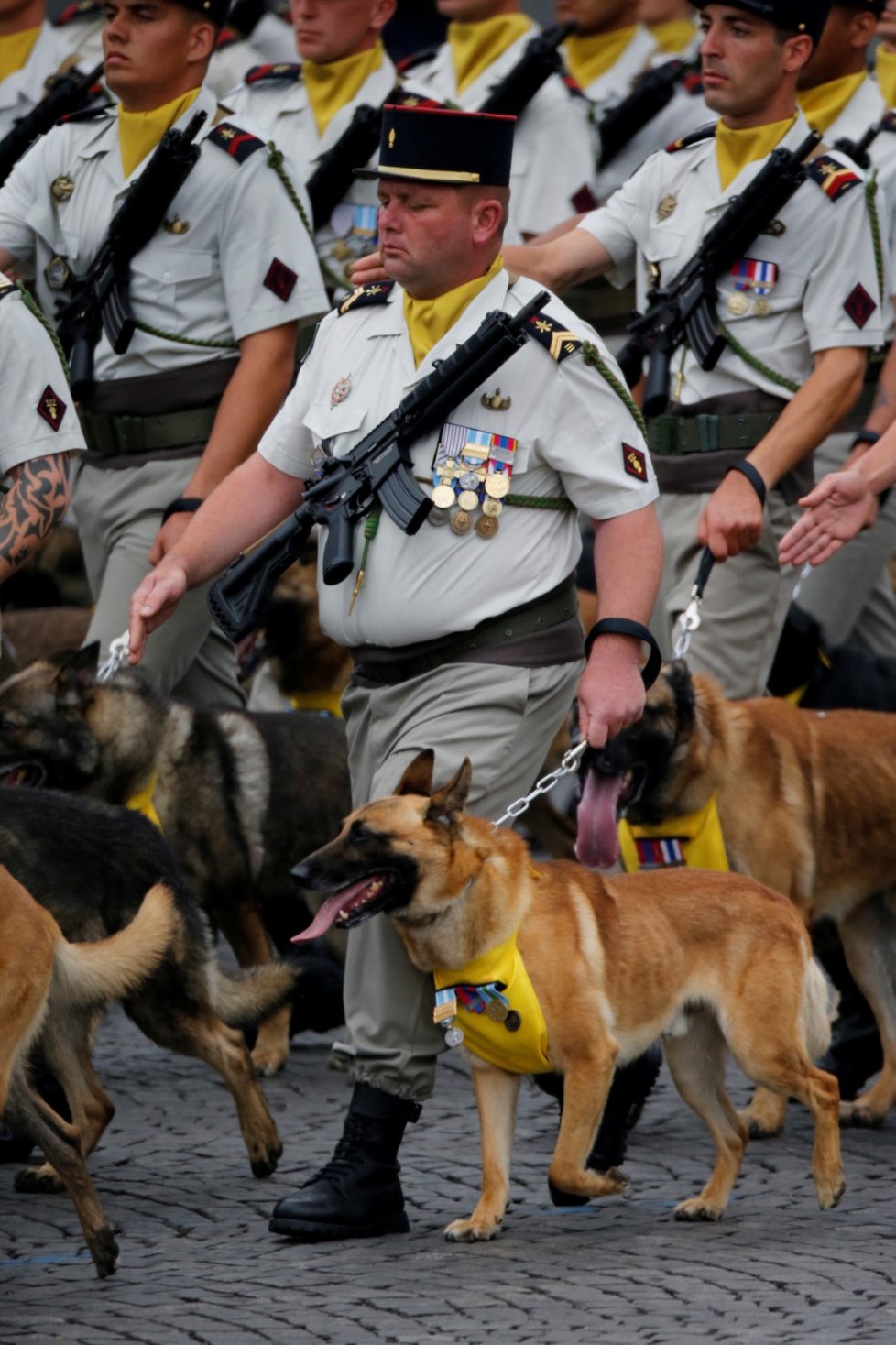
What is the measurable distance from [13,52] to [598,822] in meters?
5.33

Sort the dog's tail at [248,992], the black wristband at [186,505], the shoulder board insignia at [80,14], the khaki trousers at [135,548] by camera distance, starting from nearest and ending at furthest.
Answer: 1. the dog's tail at [248,992]
2. the black wristband at [186,505]
3. the khaki trousers at [135,548]
4. the shoulder board insignia at [80,14]

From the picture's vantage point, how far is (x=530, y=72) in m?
9.38

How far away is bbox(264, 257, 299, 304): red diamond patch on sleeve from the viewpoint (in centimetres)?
701

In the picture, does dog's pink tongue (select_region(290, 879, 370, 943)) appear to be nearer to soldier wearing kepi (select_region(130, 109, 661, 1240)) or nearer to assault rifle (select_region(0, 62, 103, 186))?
soldier wearing kepi (select_region(130, 109, 661, 1240))

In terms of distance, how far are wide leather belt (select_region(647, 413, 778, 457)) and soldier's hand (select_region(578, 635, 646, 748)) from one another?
69.3 inches

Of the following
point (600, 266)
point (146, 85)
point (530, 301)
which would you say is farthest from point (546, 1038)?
point (146, 85)

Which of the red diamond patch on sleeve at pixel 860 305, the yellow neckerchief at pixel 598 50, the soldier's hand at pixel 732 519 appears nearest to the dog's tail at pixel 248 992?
the soldier's hand at pixel 732 519

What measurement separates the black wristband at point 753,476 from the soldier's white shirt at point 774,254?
47 cm

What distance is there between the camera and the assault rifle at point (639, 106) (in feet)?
32.1

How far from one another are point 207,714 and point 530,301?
258cm

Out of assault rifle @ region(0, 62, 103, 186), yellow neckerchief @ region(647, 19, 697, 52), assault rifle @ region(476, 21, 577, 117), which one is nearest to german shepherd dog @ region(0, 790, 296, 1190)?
assault rifle @ region(0, 62, 103, 186)

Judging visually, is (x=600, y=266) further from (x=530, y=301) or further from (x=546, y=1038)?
(x=546, y=1038)

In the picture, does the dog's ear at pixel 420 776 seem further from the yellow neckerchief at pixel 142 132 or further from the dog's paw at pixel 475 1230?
the yellow neckerchief at pixel 142 132

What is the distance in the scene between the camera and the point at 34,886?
586cm
